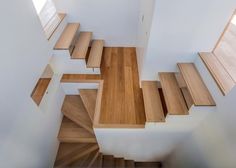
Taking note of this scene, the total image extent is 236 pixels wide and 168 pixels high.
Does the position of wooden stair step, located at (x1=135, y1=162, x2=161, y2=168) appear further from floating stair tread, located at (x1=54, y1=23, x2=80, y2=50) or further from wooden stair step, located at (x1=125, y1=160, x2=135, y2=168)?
floating stair tread, located at (x1=54, y1=23, x2=80, y2=50)

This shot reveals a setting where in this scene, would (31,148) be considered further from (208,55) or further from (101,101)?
(208,55)

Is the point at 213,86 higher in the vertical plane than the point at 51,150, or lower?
higher

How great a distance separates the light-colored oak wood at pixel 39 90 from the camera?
1849 mm

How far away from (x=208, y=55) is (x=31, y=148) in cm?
228

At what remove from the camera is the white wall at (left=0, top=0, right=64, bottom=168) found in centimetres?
129

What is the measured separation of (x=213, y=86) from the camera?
1.56 m

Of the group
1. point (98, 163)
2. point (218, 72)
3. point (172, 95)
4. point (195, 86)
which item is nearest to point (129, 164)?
point (98, 163)

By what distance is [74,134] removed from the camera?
8.08 ft

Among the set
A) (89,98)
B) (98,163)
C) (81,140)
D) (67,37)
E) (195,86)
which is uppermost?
(67,37)

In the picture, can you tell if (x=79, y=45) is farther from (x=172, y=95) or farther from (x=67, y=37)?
(x=172, y=95)

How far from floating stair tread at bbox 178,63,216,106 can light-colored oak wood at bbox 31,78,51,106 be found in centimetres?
175

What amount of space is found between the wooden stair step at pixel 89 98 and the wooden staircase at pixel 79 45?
45 centimetres

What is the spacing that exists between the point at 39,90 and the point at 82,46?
1.05 meters

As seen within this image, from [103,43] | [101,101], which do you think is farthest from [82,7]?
[101,101]
